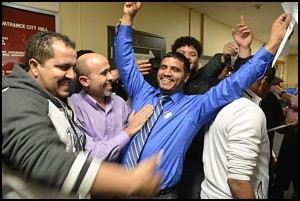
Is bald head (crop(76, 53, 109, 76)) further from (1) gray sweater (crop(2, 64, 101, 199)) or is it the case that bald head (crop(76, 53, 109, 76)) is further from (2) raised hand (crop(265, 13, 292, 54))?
(2) raised hand (crop(265, 13, 292, 54))

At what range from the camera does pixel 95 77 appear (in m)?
1.22

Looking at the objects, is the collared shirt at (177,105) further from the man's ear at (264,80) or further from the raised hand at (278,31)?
the man's ear at (264,80)

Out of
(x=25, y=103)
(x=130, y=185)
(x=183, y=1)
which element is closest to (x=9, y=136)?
(x=25, y=103)

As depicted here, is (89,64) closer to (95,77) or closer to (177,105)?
(95,77)

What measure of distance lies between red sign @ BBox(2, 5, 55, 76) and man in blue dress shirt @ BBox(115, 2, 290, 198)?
813 millimetres

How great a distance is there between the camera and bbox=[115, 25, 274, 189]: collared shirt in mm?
1077

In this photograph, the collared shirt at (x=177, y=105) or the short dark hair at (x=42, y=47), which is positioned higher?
the short dark hair at (x=42, y=47)

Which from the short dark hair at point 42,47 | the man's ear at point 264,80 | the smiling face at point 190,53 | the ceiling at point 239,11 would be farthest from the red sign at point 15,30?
the ceiling at point 239,11

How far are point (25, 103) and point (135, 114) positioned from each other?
2.31 feet

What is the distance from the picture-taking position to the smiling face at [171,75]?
4.47ft

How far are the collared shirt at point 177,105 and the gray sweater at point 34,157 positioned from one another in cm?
61

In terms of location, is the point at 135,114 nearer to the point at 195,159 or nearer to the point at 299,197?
the point at 195,159

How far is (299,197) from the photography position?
0.88m

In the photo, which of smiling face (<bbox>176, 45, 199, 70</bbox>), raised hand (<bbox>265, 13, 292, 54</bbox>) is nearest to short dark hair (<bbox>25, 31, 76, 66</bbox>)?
raised hand (<bbox>265, 13, 292, 54</bbox>)
